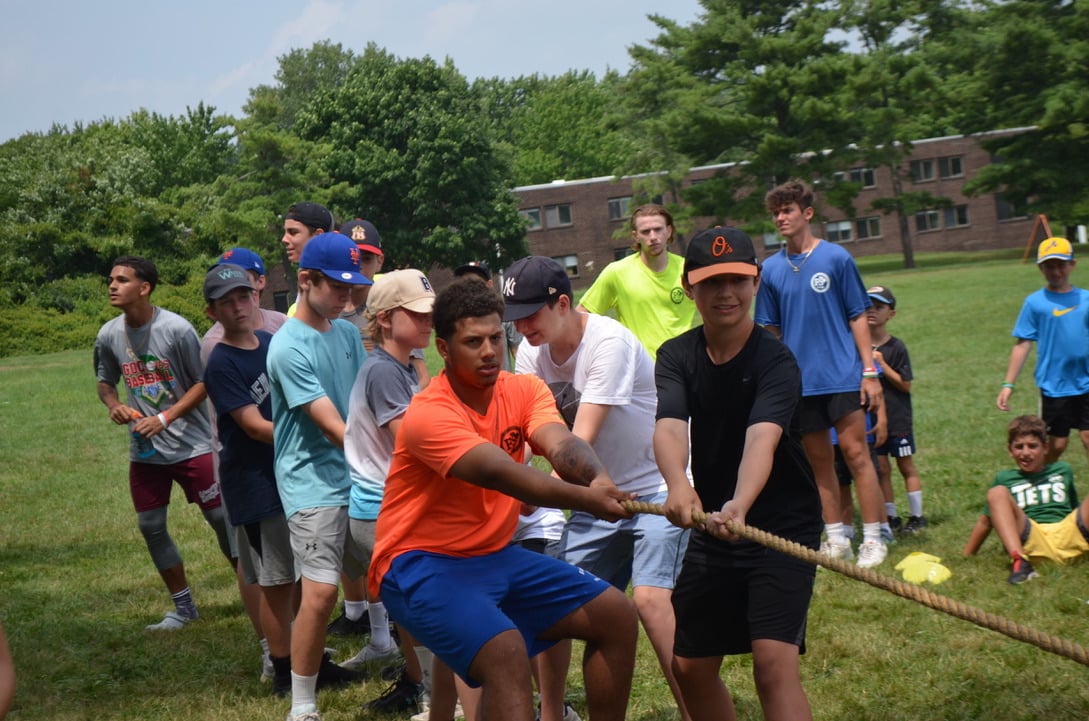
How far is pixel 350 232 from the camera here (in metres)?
7.75

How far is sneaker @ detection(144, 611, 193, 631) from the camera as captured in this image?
8.13 meters

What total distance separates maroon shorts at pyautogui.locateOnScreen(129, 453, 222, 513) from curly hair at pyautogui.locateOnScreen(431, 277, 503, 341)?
4151 millimetres

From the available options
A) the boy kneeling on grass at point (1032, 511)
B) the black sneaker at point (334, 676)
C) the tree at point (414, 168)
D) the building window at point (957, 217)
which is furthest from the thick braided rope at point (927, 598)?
the building window at point (957, 217)

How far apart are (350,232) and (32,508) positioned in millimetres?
8030

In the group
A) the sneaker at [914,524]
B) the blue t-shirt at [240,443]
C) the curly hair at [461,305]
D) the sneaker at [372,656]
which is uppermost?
the curly hair at [461,305]

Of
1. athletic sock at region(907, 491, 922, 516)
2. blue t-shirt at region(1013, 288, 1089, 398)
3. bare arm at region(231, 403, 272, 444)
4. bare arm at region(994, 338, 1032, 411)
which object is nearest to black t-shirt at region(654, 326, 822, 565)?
bare arm at region(231, 403, 272, 444)

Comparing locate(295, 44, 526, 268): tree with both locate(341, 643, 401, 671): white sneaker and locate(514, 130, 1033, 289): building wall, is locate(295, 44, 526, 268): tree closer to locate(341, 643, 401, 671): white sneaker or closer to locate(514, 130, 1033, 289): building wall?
locate(514, 130, 1033, 289): building wall

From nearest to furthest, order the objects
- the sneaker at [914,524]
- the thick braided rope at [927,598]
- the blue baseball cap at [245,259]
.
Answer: the thick braided rope at [927,598] < the blue baseball cap at [245,259] < the sneaker at [914,524]

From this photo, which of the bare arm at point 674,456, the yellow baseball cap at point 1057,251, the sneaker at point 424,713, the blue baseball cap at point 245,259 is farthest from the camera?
the yellow baseball cap at point 1057,251

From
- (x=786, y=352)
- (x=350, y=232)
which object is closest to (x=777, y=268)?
(x=350, y=232)

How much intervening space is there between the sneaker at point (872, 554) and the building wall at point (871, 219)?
64325 millimetres

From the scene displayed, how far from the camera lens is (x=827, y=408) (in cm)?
823

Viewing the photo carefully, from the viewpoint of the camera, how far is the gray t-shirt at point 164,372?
7.84 metres

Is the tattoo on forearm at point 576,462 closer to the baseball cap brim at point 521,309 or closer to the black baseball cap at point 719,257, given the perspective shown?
the black baseball cap at point 719,257
